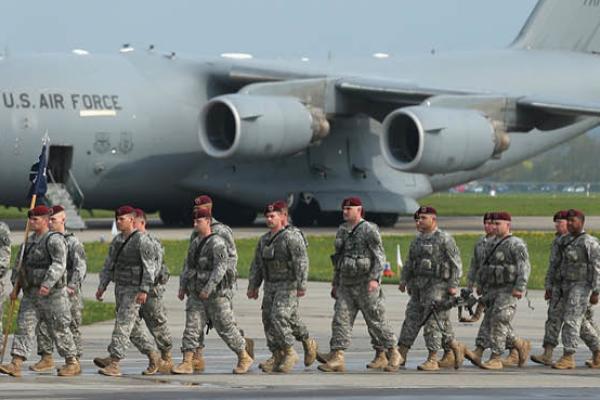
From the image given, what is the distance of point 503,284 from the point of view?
63.9 ft

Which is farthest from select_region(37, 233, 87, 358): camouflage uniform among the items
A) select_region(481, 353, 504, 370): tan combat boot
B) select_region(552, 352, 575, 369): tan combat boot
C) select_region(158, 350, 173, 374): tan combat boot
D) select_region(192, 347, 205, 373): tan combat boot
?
select_region(552, 352, 575, 369): tan combat boot

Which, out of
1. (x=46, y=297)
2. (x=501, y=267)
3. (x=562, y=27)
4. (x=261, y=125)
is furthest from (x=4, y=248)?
(x=562, y=27)

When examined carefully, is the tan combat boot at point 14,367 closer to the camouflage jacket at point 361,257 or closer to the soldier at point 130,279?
the soldier at point 130,279

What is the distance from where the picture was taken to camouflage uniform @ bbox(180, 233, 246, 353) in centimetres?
1867

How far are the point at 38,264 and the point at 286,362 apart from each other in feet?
8.66

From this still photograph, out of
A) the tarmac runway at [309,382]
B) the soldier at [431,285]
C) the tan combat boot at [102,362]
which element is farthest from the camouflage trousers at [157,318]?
the soldier at [431,285]

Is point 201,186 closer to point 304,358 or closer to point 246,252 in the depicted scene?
point 246,252

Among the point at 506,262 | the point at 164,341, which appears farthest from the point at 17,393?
the point at 506,262

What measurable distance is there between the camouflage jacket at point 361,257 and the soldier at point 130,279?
203 centimetres

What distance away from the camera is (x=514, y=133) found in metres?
52.1

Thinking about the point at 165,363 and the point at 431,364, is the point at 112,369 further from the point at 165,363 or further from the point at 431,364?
the point at 431,364

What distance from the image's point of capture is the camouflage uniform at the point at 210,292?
18672mm

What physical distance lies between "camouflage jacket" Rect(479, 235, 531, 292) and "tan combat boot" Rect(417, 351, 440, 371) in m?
1.06

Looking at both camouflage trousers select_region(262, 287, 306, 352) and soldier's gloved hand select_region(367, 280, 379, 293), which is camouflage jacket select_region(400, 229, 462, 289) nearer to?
soldier's gloved hand select_region(367, 280, 379, 293)
